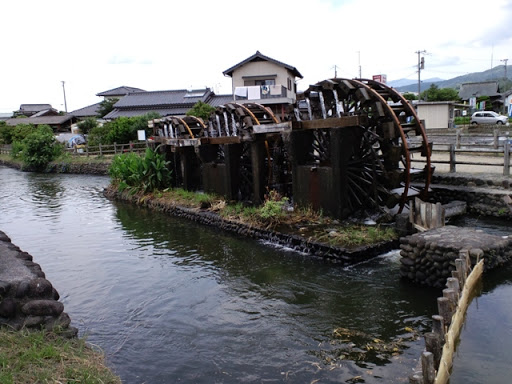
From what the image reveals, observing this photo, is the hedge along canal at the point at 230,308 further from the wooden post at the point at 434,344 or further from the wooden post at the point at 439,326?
the wooden post at the point at 434,344

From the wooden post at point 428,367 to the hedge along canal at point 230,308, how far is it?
1.25 m

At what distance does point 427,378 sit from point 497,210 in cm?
861

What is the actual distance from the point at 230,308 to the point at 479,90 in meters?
55.8

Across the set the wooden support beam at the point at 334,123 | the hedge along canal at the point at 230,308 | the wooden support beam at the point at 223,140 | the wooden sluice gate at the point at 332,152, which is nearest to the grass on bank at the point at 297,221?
the wooden sluice gate at the point at 332,152

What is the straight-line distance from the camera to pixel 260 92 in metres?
33.5

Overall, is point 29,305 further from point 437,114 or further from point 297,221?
point 437,114

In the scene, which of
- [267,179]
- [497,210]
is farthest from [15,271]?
[497,210]

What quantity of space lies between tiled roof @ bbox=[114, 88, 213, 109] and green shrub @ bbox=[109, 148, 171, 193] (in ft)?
77.2

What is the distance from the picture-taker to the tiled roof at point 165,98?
4128 centimetres

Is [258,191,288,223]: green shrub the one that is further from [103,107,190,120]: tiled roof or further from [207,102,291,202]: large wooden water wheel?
[103,107,190,120]: tiled roof

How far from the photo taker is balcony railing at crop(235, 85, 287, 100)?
33.3 meters

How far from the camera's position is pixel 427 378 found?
12.0 ft

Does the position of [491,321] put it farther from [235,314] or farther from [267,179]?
[267,179]

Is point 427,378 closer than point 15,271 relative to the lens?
Yes
